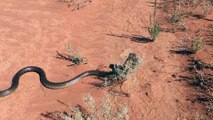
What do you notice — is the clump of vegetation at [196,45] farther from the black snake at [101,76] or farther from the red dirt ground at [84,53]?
the black snake at [101,76]

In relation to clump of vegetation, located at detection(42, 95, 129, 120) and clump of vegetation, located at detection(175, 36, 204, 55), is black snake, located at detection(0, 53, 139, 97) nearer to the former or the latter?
clump of vegetation, located at detection(42, 95, 129, 120)

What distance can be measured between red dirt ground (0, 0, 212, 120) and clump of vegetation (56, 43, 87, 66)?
14 cm

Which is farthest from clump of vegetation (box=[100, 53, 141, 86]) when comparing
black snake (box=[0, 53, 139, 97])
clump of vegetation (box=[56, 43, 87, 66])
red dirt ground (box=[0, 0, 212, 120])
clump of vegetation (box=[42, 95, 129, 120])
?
clump of vegetation (box=[56, 43, 87, 66])

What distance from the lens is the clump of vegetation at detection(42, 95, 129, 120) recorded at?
6.73 metres

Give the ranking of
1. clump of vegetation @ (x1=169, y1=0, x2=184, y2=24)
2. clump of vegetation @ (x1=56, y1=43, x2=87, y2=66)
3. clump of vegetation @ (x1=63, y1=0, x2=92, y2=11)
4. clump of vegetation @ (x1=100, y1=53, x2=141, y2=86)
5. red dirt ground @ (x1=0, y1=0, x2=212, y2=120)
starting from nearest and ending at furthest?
red dirt ground @ (x1=0, y1=0, x2=212, y2=120) < clump of vegetation @ (x1=100, y1=53, x2=141, y2=86) < clump of vegetation @ (x1=56, y1=43, x2=87, y2=66) < clump of vegetation @ (x1=169, y1=0, x2=184, y2=24) < clump of vegetation @ (x1=63, y1=0, x2=92, y2=11)

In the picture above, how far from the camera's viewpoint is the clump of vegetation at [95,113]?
22.1 feet

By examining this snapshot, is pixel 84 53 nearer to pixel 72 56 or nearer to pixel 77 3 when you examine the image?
pixel 72 56

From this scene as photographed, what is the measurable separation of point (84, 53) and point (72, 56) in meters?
0.33

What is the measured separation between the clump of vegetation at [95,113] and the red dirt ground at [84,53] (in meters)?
0.24

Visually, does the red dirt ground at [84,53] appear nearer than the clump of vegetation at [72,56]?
Yes

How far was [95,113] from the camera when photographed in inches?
273

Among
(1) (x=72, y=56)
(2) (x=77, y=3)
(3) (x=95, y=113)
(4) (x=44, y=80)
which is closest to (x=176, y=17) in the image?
(1) (x=72, y=56)

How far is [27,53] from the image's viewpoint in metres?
9.55

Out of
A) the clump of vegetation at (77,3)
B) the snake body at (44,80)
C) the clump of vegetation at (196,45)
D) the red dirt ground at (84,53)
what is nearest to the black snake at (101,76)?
the snake body at (44,80)
